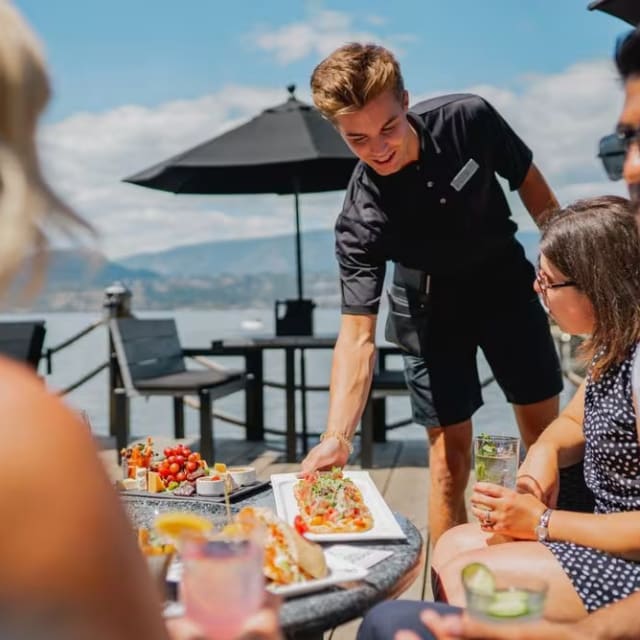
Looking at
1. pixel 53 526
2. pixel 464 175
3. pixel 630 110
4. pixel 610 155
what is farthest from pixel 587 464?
pixel 610 155

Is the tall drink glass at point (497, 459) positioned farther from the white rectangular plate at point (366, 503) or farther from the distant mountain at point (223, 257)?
the distant mountain at point (223, 257)

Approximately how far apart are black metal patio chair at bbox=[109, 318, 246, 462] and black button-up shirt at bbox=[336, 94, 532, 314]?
9.45 feet

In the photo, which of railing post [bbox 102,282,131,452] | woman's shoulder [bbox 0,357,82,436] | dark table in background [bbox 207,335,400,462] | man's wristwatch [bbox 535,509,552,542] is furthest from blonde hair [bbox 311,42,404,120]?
railing post [bbox 102,282,131,452]

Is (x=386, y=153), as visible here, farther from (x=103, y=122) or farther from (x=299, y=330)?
(x=103, y=122)

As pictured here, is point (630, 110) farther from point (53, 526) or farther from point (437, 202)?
point (437, 202)

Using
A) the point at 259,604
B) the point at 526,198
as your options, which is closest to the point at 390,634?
the point at 259,604

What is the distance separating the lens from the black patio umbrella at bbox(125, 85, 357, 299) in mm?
6543

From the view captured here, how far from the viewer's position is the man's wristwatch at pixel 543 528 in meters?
1.94

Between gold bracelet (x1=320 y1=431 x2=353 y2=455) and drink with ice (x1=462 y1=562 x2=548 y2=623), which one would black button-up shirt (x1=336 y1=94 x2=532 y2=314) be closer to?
gold bracelet (x1=320 y1=431 x2=353 y2=455)

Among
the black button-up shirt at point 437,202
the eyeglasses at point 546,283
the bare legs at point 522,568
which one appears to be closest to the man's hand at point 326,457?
the bare legs at point 522,568

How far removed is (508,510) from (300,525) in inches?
19.4

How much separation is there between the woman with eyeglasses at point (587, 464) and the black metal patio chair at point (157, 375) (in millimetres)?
3792

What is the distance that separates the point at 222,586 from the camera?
3.66ft

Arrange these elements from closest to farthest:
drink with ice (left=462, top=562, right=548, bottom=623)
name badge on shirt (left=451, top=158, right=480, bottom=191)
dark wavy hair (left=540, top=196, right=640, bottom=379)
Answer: drink with ice (left=462, top=562, right=548, bottom=623) → dark wavy hair (left=540, top=196, right=640, bottom=379) → name badge on shirt (left=451, top=158, right=480, bottom=191)
